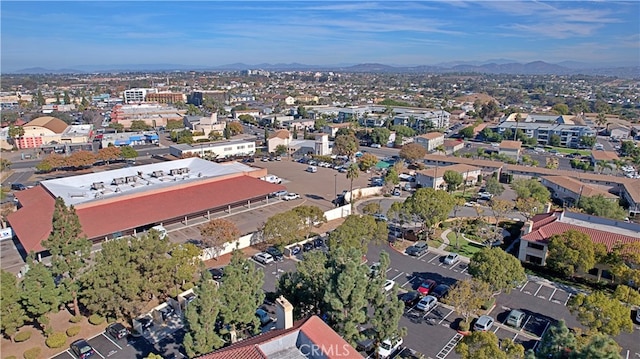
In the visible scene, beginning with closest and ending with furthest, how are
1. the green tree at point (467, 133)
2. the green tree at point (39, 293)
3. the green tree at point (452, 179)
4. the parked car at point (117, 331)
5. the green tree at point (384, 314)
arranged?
the green tree at point (384, 314) → the green tree at point (39, 293) → the parked car at point (117, 331) → the green tree at point (452, 179) → the green tree at point (467, 133)

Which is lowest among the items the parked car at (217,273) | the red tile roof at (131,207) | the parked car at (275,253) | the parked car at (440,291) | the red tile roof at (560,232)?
the parked car at (217,273)

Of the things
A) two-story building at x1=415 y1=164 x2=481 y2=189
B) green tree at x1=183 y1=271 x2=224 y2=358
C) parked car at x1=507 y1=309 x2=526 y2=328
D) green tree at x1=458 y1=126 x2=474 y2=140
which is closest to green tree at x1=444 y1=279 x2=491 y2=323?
parked car at x1=507 y1=309 x2=526 y2=328

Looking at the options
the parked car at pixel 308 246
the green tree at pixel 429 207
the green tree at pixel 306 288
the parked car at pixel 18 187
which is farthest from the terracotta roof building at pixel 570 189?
the parked car at pixel 18 187

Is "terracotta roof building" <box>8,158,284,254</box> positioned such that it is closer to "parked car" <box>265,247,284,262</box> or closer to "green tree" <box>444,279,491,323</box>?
"parked car" <box>265,247,284,262</box>

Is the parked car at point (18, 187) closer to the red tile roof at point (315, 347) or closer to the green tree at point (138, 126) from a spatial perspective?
the green tree at point (138, 126)

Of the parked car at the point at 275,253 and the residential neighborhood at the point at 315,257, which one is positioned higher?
the residential neighborhood at the point at 315,257

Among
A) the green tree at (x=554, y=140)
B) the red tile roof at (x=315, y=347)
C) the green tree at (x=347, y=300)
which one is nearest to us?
the red tile roof at (x=315, y=347)

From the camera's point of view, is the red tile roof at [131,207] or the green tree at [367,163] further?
the green tree at [367,163]

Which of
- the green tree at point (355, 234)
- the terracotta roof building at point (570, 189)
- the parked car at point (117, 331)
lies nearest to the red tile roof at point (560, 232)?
the green tree at point (355, 234)
